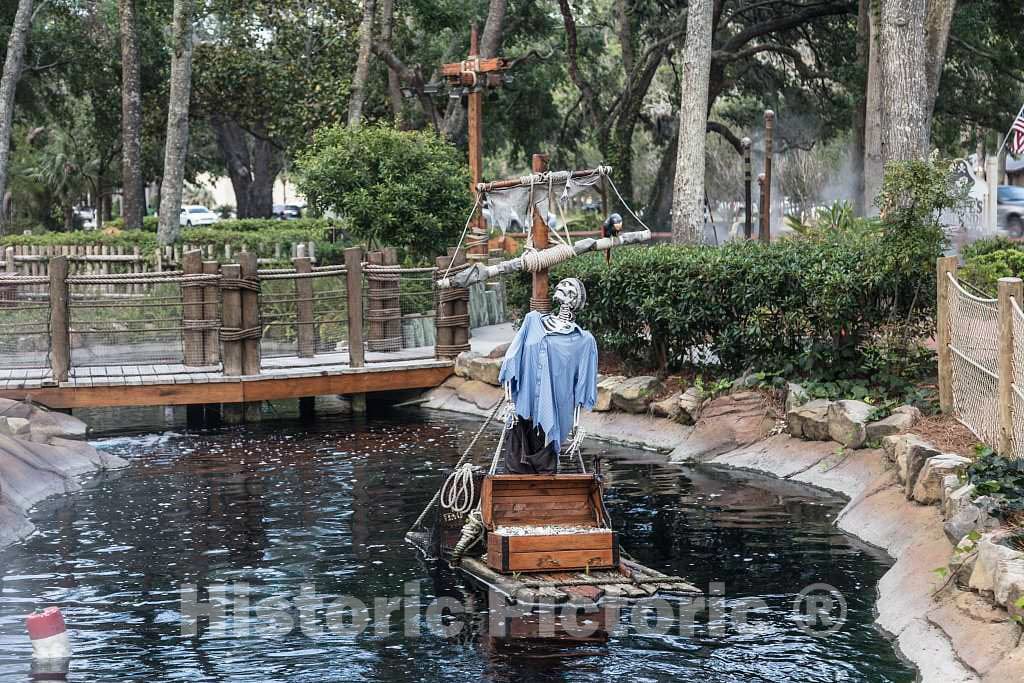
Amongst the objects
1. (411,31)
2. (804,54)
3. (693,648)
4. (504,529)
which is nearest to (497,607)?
(504,529)

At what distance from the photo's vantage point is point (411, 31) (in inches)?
1451

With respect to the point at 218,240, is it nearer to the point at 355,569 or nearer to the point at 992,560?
the point at 355,569

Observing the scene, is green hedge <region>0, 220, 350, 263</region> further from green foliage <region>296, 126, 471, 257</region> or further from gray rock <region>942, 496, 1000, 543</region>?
gray rock <region>942, 496, 1000, 543</region>

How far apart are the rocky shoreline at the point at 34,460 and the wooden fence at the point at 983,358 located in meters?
8.99

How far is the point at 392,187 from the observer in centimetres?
2312

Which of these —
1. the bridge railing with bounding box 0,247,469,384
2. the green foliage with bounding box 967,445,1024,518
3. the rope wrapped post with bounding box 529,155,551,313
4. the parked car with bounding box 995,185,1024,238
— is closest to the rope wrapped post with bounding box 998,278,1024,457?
the green foliage with bounding box 967,445,1024,518

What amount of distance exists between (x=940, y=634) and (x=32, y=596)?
6961 millimetres

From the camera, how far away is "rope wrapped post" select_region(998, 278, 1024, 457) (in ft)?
35.2

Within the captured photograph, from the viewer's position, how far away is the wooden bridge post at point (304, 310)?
19.7 meters

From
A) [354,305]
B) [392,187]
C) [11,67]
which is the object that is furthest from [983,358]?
[11,67]

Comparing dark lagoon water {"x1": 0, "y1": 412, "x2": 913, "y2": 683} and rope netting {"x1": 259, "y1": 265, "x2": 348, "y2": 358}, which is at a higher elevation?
rope netting {"x1": 259, "y1": 265, "x2": 348, "y2": 358}

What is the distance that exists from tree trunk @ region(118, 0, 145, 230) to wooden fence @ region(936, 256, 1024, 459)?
21.6m

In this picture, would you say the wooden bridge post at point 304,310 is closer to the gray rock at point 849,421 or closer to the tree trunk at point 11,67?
the gray rock at point 849,421

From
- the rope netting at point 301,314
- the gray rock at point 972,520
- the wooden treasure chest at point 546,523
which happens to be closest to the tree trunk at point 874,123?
the rope netting at point 301,314
